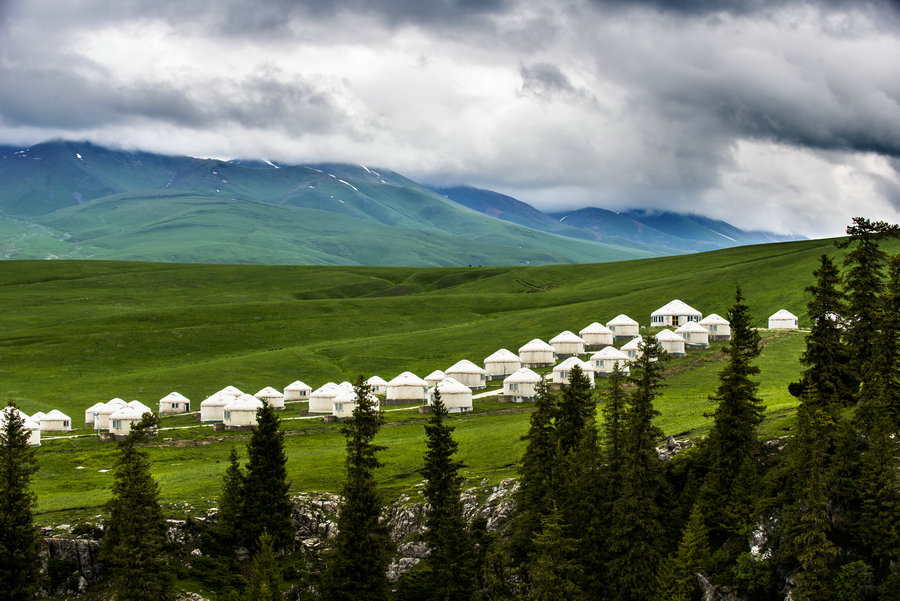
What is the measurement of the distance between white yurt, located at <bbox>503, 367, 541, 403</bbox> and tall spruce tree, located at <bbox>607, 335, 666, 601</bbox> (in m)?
52.2

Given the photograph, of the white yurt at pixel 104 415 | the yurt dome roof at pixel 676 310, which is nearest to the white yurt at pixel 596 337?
the yurt dome roof at pixel 676 310

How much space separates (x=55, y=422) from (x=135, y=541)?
6020 centimetres

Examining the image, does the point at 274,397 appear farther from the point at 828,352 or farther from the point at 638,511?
the point at 828,352

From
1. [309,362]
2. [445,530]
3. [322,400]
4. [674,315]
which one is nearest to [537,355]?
[674,315]

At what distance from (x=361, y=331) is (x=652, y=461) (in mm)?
129443

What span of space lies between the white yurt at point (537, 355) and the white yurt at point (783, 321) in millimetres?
34202

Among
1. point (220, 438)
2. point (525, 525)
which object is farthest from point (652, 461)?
point (220, 438)

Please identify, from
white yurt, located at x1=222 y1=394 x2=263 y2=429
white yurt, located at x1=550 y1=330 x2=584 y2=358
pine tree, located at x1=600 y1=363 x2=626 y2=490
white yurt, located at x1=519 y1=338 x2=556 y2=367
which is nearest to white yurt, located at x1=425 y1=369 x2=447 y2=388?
white yurt, located at x1=519 y1=338 x2=556 y2=367

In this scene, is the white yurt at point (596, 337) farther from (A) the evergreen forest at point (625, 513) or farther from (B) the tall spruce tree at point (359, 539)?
(B) the tall spruce tree at point (359, 539)

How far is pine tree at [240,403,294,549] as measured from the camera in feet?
193

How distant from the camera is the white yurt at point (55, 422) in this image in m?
100

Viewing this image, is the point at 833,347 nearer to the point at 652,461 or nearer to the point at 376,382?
the point at 652,461

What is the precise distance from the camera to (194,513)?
5944 cm

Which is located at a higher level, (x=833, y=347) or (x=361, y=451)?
(x=833, y=347)
